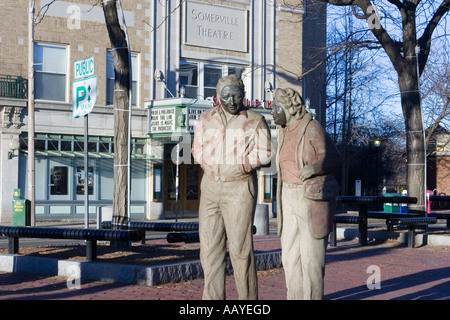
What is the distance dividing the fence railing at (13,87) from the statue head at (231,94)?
67.6 ft

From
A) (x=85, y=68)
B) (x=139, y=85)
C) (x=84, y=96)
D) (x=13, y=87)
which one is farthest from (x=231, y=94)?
Result: (x=139, y=85)

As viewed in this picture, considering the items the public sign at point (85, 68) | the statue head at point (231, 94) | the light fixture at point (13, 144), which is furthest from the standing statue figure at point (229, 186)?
the light fixture at point (13, 144)

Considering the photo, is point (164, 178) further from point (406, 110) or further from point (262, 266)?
point (262, 266)

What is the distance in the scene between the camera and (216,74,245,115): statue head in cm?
675

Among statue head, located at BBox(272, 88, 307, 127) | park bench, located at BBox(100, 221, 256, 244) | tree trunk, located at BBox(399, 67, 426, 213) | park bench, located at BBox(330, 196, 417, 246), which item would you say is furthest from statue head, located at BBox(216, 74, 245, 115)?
tree trunk, located at BBox(399, 67, 426, 213)

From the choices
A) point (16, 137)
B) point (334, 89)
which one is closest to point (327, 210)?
point (16, 137)

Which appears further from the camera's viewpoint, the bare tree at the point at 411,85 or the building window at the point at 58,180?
the building window at the point at 58,180

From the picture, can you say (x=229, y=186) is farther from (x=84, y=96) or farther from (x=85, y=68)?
(x=85, y=68)

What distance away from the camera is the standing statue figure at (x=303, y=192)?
6.59 metres

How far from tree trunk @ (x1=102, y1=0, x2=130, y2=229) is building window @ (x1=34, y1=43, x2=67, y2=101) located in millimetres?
15555

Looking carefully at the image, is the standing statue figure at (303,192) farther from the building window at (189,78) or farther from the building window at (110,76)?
the building window at (189,78)

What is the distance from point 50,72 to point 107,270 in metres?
19.2

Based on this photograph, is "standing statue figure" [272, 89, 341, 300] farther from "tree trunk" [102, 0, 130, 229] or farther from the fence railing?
the fence railing

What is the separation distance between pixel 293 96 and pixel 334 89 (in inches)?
1608
